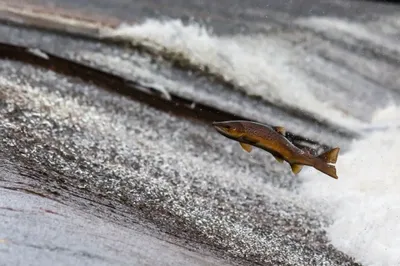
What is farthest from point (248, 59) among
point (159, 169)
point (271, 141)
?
point (271, 141)

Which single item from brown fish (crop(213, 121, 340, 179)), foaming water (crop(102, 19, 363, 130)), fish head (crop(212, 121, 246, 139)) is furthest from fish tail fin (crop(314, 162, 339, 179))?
foaming water (crop(102, 19, 363, 130))

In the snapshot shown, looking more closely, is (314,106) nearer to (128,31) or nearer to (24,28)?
(128,31)

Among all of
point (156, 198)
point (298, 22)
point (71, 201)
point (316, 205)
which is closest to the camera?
point (71, 201)

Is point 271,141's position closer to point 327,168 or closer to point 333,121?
point 327,168

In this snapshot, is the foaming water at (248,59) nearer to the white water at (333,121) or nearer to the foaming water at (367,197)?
the white water at (333,121)

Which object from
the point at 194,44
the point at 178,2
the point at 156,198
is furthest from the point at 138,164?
the point at 178,2

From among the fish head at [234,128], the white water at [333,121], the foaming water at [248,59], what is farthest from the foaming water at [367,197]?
the fish head at [234,128]
